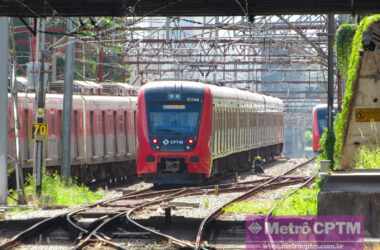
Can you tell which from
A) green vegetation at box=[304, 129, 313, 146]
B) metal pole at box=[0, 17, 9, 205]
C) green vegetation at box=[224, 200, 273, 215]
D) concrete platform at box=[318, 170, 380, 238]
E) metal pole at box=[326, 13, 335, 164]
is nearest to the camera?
concrete platform at box=[318, 170, 380, 238]

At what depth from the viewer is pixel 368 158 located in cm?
1931

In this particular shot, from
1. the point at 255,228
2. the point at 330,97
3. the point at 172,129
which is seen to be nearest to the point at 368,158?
the point at 255,228

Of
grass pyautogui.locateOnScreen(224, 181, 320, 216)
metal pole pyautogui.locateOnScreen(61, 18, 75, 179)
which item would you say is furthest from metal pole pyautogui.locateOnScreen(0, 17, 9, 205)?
metal pole pyautogui.locateOnScreen(61, 18, 75, 179)

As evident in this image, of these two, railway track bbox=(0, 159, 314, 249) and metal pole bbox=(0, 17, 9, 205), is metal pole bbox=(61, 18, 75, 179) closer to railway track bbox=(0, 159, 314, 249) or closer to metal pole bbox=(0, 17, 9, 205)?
railway track bbox=(0, 159, 314, 249)

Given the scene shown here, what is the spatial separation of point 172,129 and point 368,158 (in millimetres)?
9059

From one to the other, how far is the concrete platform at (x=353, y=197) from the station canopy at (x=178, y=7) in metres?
3.67

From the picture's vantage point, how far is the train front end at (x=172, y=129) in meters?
27.5

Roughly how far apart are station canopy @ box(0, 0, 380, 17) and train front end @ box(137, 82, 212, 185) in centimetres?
941

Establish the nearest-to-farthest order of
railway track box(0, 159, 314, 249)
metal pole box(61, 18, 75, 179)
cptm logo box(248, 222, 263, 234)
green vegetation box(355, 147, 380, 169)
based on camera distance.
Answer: railway track box(0, 159, 314, 249), cptm logo box(248, 222, 263, 234), green vegetation box(355, 147, 380, 169), metal pole box(61, 18, 75, 179)

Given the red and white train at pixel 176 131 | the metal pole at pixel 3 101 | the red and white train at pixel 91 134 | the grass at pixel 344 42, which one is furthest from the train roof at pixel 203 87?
the metal pole at pixel 3 101

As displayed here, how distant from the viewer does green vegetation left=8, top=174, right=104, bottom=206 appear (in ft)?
73.9

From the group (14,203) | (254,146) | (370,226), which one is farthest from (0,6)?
(254,146)

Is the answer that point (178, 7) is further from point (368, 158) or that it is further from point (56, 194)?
point (56, 194)

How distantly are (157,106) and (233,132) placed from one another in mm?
5992
